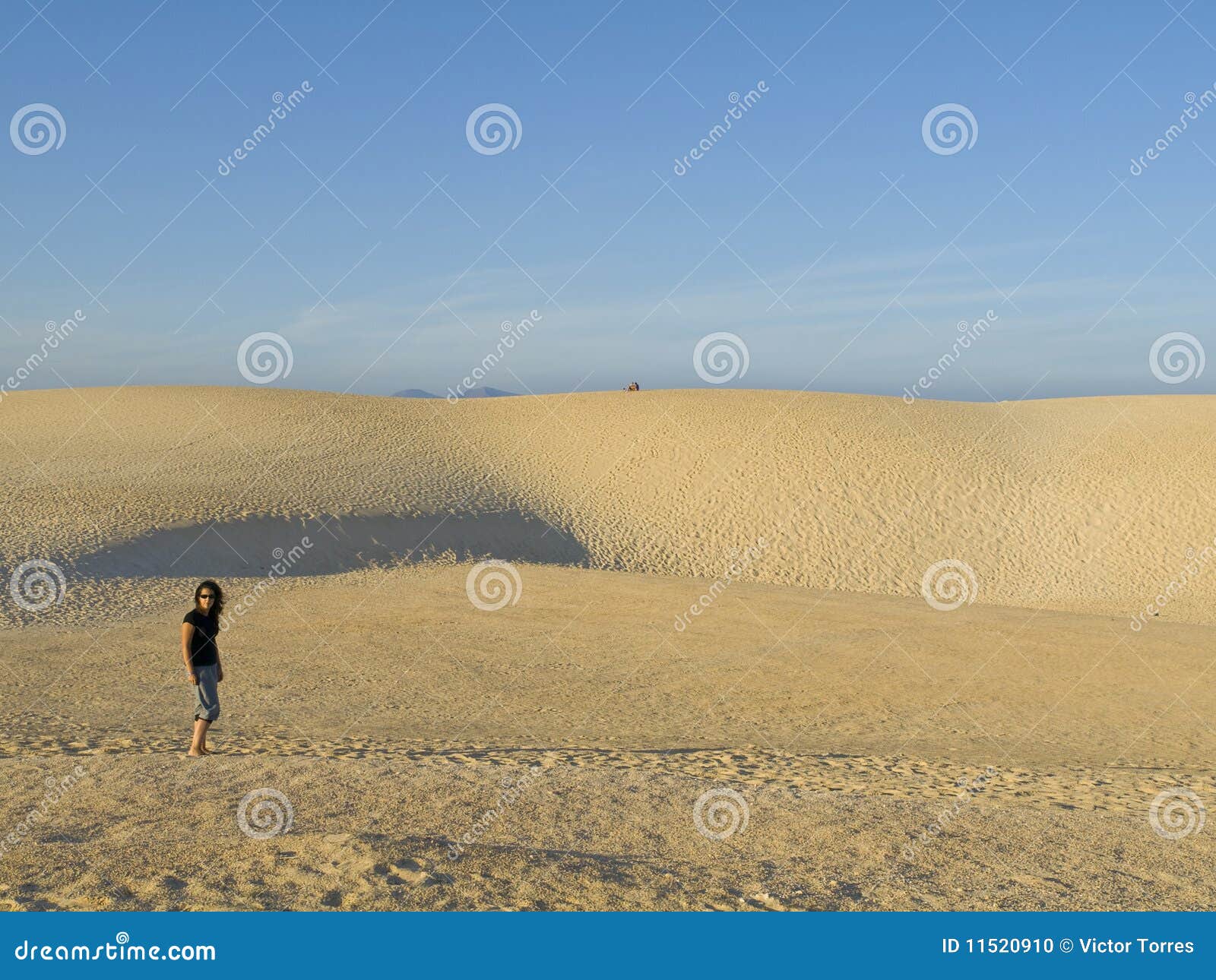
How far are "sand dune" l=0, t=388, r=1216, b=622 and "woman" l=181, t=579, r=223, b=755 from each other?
1445cm

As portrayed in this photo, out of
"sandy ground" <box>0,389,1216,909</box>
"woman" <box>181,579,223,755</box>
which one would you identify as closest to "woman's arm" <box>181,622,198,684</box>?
"woman" <box>181,579,223,755</box>

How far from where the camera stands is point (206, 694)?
1018 centimetres

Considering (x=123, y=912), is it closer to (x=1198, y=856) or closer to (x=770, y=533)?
(x=1198, y=856)

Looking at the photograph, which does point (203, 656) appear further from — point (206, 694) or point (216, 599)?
point (216, 599)

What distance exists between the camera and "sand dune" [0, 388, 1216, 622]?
90.9ft

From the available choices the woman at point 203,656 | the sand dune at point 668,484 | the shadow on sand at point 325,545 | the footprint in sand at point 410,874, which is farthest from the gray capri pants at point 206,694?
the sand dune at point 668,484

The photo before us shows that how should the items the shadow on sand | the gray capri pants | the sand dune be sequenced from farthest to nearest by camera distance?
the sand dune → the shadow on sand → the gray capri pants

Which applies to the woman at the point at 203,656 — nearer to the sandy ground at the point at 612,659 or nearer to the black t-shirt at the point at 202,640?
the black t-shirt at the point at 202,640

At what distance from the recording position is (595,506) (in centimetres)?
3397

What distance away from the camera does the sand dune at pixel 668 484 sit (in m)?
27.7

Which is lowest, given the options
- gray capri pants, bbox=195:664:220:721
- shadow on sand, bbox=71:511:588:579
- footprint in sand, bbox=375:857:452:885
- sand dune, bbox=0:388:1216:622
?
footprint in sand, bbox=375:857:452:885

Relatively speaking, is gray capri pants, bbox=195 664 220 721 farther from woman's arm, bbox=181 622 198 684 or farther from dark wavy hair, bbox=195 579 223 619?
dark wavy hair, bbox=195 579 223 619

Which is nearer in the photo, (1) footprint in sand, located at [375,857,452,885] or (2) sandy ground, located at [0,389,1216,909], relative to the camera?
(1) footprint in sand, located at [375,857,452,885]

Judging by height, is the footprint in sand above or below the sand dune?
below
